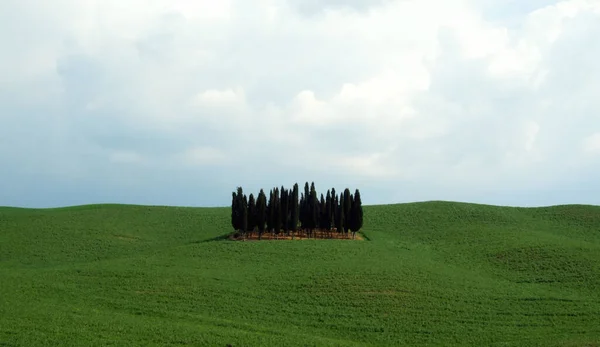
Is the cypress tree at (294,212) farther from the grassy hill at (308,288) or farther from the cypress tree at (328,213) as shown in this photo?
the grassy hill at (308,288)

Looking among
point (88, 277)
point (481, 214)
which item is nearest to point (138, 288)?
point (88, 277)

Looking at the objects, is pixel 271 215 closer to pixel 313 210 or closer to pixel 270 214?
pixel 270 214

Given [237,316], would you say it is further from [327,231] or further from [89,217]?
[89,217]

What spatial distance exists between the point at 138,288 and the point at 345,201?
123 ft

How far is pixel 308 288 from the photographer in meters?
49.4

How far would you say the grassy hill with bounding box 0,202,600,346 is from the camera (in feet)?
124

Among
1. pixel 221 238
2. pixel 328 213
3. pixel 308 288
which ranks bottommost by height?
pixel 308 288

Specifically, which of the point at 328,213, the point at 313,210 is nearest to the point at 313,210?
the point at 313,210

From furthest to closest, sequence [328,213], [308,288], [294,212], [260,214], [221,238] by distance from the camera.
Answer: [328,213]
[221,238]
[294,212]
[260,214]
[308,288]

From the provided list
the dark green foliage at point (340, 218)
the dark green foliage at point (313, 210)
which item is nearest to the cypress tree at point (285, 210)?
the dark green foliage at point (313, 210)

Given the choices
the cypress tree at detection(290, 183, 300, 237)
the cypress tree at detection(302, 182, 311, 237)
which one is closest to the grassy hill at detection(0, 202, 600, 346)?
the cypress tree at detection(290, 183, 300, 237)

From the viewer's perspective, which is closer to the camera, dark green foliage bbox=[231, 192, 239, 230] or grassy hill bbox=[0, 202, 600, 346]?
grassy hill bbox=[0, 202, 600, 346]

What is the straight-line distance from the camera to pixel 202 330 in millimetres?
36406

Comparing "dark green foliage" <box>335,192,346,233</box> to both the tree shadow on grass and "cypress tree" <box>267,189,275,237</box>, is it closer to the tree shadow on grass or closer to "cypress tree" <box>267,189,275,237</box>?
"cypress tree" <box>267,189,275,237</box>
